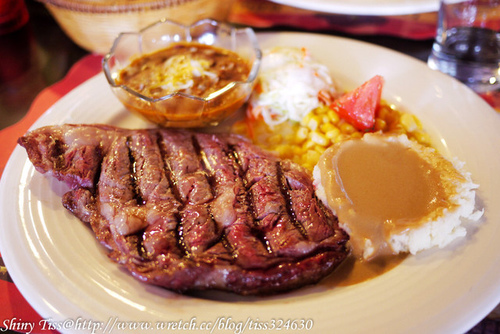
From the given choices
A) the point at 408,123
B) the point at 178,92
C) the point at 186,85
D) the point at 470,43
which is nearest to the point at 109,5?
the point at 186,85

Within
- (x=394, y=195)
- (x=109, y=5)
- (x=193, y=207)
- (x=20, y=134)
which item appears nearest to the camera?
(x=193, y=207)

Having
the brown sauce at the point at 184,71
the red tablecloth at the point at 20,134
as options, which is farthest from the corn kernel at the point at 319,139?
the red tablecloth at the point at 20,134

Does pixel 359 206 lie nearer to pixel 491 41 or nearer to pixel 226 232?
pixel 226 232

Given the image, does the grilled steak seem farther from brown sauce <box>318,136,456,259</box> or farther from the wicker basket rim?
the wicker basket rim

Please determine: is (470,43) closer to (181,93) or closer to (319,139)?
(319,139)

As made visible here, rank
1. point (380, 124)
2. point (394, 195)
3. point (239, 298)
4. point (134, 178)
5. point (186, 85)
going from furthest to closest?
point (380, 124)
point (186, 85)
point (134, 178)
point (394, 195)
point (239, 298)

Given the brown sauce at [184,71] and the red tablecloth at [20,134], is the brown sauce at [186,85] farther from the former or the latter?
the red tablecloth at [20,134]

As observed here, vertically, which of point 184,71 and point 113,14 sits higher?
point 113,14
